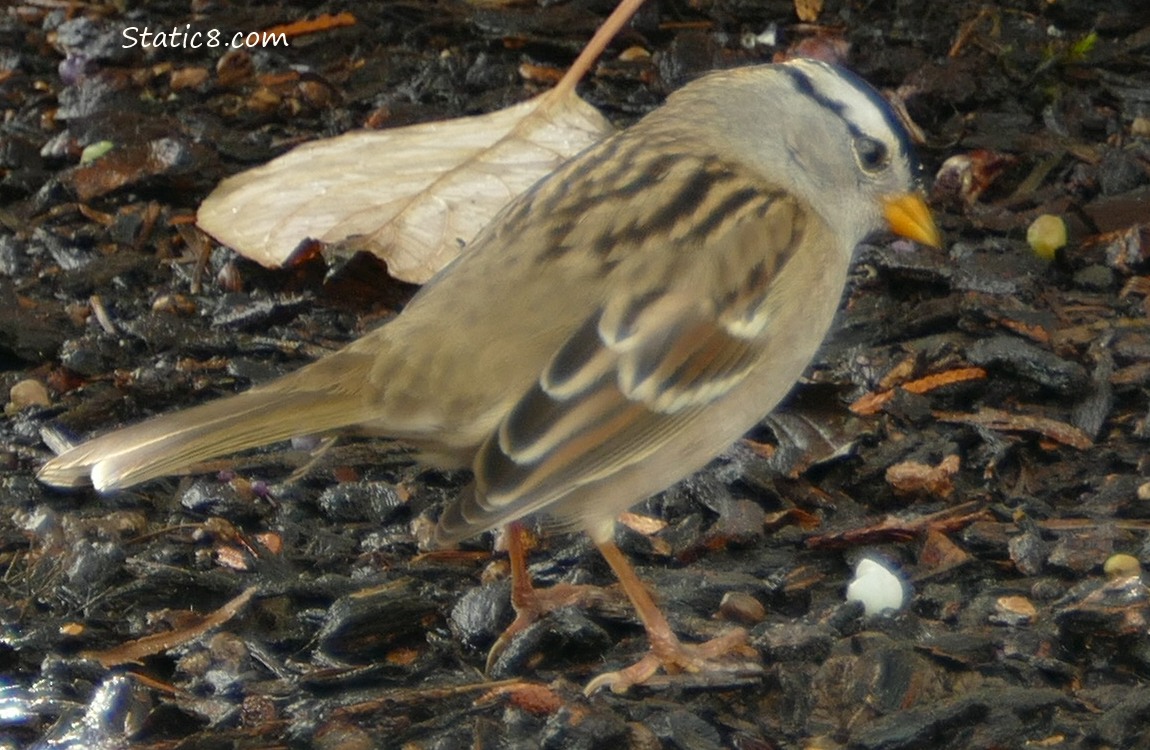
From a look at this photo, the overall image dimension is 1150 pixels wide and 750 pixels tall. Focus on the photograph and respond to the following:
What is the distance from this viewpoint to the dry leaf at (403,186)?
166 inches

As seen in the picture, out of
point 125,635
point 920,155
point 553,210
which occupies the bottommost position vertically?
point 125,635

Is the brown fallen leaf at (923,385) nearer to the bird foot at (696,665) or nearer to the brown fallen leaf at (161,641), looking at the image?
the bird foot at (696,665)

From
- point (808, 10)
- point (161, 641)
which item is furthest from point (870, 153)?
point (161, 641)

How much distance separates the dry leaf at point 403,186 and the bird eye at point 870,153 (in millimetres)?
946

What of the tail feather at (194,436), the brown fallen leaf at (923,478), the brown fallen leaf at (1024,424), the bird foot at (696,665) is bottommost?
the bird foot at (696,665)

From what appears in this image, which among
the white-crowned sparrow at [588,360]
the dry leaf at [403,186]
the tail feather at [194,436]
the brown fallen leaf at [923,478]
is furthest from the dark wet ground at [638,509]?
the tail feather at [194,436]

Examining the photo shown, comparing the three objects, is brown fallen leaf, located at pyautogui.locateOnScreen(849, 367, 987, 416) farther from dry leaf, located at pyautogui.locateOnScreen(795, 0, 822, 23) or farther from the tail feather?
dry leaf, located at pyautogui.locateOnScreen(795, 0, 822, 23)

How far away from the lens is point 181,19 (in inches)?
209

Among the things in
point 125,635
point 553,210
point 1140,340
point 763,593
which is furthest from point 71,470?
point 1140,340

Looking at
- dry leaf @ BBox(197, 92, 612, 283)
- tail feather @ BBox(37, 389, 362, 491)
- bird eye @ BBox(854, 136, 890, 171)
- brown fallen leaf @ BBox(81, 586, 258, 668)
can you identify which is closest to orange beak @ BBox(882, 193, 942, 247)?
bird eye @ BBox(854, 136, 890, 171)

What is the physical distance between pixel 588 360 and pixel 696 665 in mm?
587

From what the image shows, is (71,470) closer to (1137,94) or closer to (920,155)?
(920,155)

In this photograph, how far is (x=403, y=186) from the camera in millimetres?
4367

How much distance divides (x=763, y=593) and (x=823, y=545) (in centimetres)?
19
